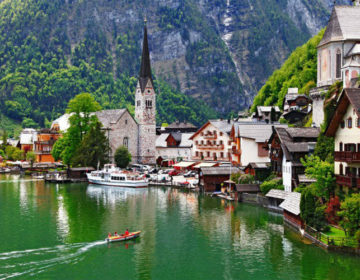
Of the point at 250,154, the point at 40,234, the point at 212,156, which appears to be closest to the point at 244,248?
the point at 40,234

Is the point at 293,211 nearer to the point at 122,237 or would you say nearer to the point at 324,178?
the point at 324,178

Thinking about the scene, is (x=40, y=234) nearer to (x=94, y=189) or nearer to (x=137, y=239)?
(x=137, y=239)

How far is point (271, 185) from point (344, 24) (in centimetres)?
2474

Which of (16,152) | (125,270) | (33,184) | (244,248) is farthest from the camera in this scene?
(16,152)

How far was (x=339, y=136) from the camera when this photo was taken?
4481 centimetres

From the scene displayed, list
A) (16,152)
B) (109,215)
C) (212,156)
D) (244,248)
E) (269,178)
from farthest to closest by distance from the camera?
(16,152)
(212,156)
(269,178)
(109,215)
(244,248)

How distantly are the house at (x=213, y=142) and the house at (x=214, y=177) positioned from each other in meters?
17.2

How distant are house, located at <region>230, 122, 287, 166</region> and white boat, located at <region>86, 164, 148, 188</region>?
17427 millimetres

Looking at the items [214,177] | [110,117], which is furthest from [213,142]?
[110,117]

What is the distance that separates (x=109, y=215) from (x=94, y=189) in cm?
2822

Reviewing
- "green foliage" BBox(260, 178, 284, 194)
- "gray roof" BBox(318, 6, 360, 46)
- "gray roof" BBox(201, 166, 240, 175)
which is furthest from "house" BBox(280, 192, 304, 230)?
"gray roof" BBox(318, 6, 360, 46)

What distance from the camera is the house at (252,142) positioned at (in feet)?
263

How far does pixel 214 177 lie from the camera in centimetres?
7800

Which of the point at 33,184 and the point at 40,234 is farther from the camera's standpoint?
the point at 33,184
